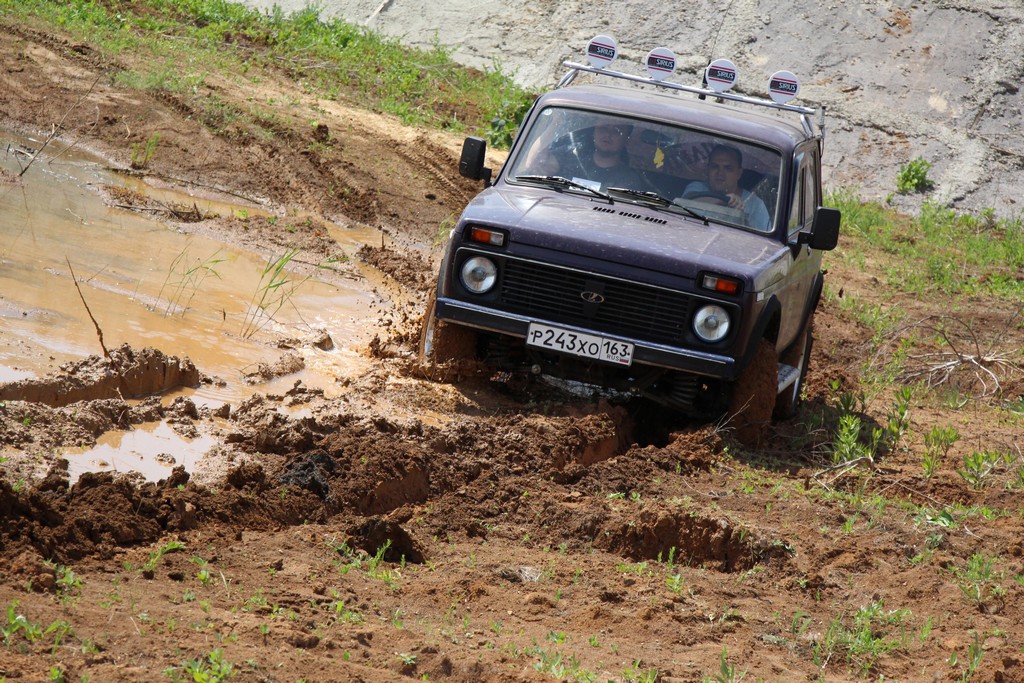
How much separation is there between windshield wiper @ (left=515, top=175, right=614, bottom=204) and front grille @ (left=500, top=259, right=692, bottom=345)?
2.60 feet

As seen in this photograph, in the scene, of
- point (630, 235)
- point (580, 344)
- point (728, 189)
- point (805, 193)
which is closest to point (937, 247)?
point (805, 193)

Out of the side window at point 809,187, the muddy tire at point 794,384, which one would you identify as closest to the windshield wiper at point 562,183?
the side window at point 809,187

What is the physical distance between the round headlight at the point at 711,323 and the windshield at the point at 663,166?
0.90 m

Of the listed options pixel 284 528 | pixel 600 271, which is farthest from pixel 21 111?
pixel 284 528

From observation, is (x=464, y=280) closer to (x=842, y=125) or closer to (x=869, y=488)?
(x=869, y=488)

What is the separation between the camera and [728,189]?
7004 mm

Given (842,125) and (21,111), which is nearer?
(21,111)

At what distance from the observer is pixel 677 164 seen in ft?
23.0

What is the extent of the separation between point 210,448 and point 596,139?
307cm

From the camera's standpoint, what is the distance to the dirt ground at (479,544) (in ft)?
11.6

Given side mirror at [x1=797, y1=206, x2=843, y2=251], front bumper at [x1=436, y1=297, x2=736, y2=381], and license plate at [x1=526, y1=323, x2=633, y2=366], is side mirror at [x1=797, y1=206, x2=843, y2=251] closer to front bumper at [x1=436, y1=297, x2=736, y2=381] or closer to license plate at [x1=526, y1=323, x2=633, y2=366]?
front bumper at [x1=436, y1=297, x2=736, y2=381]

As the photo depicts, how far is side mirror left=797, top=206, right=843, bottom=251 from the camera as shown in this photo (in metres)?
6.92

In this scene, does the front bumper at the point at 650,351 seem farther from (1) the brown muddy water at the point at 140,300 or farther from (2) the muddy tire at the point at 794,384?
(2) the muddy tire at the point at 794,384

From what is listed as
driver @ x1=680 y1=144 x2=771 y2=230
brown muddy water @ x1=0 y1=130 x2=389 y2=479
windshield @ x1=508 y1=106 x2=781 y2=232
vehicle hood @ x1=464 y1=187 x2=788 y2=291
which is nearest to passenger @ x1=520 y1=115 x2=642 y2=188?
windshield @ x1=508 y1=106 x2=781 y2=232
